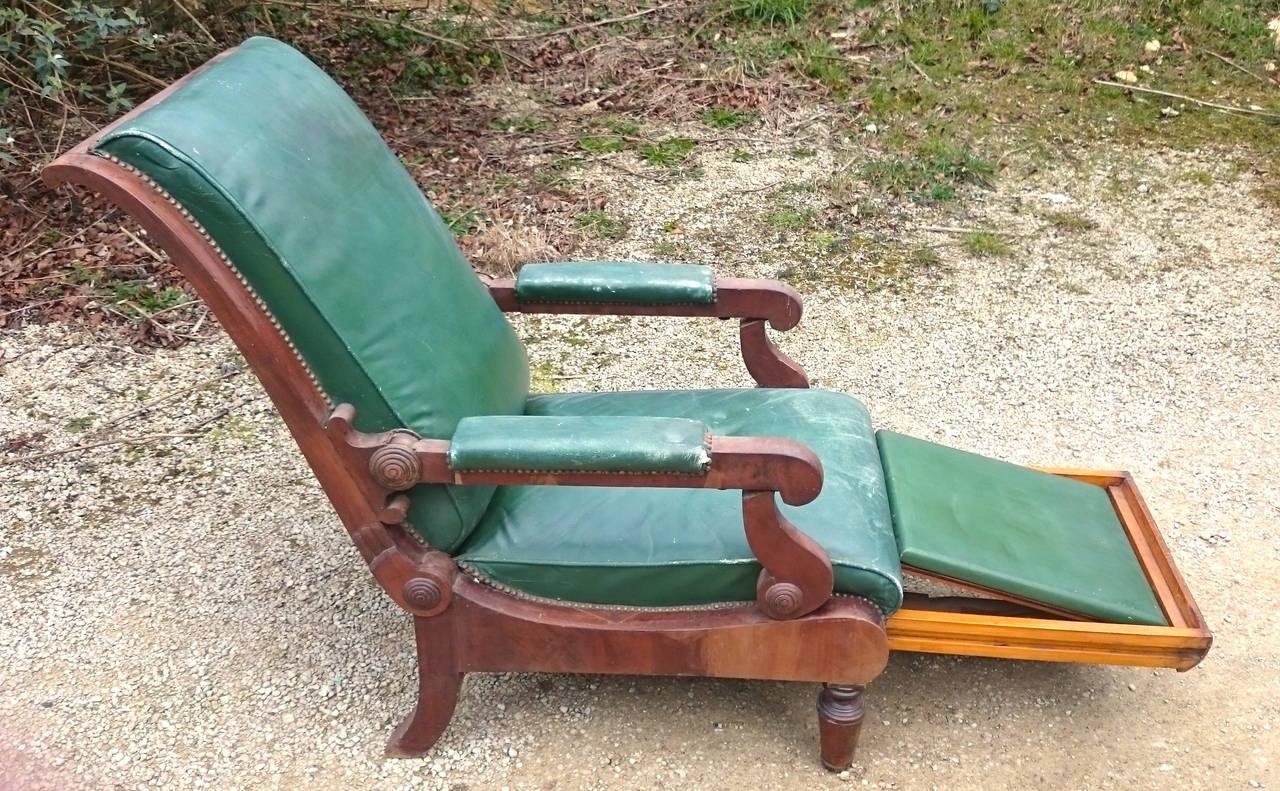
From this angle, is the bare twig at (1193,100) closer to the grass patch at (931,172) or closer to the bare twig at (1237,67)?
the bare twig at (1237,67)

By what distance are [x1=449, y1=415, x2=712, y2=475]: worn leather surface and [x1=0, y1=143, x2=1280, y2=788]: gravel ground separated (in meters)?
0.85

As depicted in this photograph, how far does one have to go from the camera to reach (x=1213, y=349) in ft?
13.1

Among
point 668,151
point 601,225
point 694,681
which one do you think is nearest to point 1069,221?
point 668,151

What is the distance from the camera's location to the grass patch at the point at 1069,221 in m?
4.84

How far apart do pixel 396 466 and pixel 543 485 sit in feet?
0.96

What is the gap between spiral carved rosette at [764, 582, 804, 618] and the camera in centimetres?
202

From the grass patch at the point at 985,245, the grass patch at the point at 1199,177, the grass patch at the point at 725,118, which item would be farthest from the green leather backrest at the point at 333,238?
the grass patch at the point at 1199,177

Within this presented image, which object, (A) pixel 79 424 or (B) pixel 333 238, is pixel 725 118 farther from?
(B) pixel 333 238

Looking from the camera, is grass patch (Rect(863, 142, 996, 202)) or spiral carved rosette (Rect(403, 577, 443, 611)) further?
grass patch (Rect(863, 142, 996, 202))

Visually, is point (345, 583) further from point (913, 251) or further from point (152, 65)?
point (152, 65)

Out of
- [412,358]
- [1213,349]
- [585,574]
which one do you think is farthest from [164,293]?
[1213,349]

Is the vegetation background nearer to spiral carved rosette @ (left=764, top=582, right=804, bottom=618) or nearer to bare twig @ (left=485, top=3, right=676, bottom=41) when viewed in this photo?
bare twig @ (left=485, top=3, right=676, bottom=41)

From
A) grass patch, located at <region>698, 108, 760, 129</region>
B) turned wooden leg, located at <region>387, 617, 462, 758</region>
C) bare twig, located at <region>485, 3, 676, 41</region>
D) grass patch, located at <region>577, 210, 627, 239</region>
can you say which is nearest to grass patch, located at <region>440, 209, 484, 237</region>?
grass patch, located at <region>577, 210, 627, 239</region>

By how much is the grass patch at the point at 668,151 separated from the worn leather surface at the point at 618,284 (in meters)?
2.88
